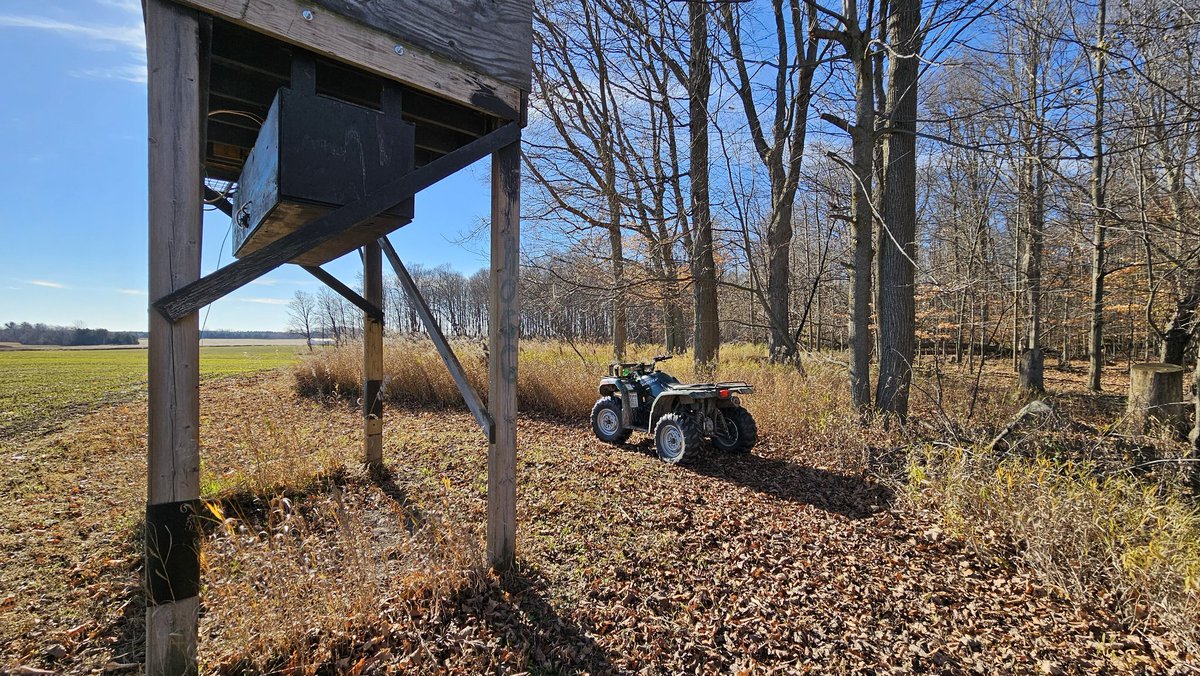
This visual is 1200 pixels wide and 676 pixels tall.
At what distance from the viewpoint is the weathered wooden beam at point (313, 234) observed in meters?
1.84

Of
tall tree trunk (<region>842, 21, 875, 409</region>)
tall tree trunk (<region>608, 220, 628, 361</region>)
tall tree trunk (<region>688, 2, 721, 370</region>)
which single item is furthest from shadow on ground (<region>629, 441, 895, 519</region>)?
tall tree trunk (<region>608, 220, 628, 361</region>)

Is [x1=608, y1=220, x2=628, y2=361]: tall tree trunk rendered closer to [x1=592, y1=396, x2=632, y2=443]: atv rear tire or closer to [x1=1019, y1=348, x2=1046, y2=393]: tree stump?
[x1=592, y1=396, x2=632, y2=443]: atv rear tire

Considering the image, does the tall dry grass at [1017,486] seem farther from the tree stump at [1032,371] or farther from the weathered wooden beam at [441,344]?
the weathered wooden beam at [441,344]

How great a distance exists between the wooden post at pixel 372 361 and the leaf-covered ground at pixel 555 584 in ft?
1.21

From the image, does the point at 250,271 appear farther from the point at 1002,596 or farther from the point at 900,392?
the point at 900,392

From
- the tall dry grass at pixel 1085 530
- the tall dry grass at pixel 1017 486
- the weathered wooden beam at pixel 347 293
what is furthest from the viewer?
the weathered wooden beam at pixel 347 293

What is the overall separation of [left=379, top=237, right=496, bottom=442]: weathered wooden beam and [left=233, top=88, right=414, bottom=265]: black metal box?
3.32 feet

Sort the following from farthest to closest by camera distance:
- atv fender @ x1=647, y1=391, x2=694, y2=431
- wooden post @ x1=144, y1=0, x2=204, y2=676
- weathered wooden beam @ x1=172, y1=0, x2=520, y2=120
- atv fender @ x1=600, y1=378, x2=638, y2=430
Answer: atv fender @ x1=600, y1=378, x2=638, y2=430, atv fender @ x1=647, y1=391, x2=694, y2=431, weathered wooden beam @ x1=172, y1=0, x2=520, y2=120, wooden post @ x1=144, y1=0, x2=204, y2=676

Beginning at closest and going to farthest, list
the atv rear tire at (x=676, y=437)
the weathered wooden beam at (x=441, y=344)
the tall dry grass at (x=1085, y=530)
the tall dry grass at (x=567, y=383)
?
1. the tall dry grass at (x=1085, y=530)
2. the weathered wooden beam at (x=441, y=344)
3. the atv rear tire at (x=676, y=437)
4. the tall dry grass at (x=567, y=383)

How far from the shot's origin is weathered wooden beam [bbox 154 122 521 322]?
1838mm

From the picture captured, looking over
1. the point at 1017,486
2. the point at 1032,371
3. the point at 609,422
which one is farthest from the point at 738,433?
the point at 1032,371

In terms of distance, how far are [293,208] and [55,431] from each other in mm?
9395

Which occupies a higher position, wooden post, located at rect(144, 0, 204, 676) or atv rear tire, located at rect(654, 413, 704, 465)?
wooden post, located at rect(144, 0, 204, 676)

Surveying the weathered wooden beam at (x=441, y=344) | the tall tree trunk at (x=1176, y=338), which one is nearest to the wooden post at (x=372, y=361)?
the weathered wooden beam at (x=441, y=344)
